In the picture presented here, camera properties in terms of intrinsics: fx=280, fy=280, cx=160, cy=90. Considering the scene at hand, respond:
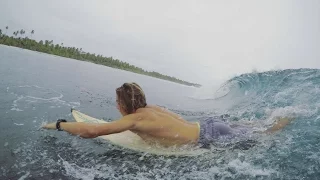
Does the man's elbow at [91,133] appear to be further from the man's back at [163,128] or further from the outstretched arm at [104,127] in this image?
the man's back at [163,128]

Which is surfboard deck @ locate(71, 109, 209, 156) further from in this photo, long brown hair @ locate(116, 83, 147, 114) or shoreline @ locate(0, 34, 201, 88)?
shoreline @ locate(0, 34, 201, 88)

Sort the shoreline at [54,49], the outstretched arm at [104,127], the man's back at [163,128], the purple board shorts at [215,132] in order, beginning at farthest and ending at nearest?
the shoreline at [54,49]
the purple board shorts at [215,132]
the man's back at [163,128]
the outstretched arm at [104,127]

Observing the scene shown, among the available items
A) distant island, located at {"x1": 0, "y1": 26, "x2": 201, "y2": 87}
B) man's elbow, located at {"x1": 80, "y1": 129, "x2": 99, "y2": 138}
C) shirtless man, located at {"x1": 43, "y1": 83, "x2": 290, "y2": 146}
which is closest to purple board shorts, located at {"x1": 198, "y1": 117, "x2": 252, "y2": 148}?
shirtless man, located at {"x1": 43, "y1": 83, "x2": 290, "y2": 146}

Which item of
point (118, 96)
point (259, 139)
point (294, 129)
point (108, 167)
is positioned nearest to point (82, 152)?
point (108, 167)

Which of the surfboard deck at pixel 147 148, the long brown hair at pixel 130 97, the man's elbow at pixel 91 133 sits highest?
the long brown hair at pixel 130 97

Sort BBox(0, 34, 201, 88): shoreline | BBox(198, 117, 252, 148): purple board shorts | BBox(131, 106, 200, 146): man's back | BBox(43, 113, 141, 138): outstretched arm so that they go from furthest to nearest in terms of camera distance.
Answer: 1. BBox(0, 34, 201, 88): shoreline
2. BBox(198, 117, 252, 148): purple board shorts
3. BBox(131, 106, 200, 146): man's back
4. BBox(43, 113, 141, 138): outstretched arm

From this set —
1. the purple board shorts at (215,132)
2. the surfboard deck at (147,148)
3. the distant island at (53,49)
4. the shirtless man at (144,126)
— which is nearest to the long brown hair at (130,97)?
the shirtless man at (144,126)

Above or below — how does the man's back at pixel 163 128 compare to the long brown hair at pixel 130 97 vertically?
below

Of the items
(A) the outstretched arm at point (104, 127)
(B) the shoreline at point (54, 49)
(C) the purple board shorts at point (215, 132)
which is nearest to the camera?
(A) the outstretched arm at point (104, 127)

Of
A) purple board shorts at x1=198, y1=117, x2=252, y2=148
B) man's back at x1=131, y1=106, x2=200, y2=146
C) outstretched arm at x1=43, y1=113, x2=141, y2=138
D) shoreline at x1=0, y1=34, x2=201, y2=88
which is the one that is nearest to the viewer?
outstretched arm at x1=43, y1=113, x2=141, y2=138

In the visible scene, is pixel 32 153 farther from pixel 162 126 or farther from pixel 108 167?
pixel 162 126
